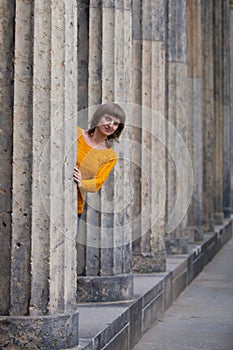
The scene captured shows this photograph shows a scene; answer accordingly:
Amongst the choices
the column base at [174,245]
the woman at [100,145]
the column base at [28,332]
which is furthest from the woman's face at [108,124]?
the column base at [174,245]

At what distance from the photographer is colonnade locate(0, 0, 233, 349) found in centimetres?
627

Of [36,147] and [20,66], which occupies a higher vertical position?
[20,66]

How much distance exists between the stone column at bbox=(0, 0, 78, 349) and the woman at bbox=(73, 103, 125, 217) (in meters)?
1.10

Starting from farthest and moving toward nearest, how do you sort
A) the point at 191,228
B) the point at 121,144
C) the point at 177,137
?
the point at 191,228, the point at 177,137, the point at 121,144

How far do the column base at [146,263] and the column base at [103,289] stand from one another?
2.53m

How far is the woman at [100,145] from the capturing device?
7551mm

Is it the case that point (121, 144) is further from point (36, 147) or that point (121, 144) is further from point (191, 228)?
point (191, 228)

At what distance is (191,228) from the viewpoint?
1758 centimetres

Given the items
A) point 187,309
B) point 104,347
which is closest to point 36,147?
point 104,347

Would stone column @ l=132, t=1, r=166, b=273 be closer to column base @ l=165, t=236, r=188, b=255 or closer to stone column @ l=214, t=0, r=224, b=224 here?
column base @ l=165, t=236, r=188, b=255

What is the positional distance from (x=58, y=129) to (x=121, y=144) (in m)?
2.99

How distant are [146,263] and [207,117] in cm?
953

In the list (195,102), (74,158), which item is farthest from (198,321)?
(195,102)

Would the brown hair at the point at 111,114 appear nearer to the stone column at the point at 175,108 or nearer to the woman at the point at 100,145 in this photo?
the woman at the point at 100,145
